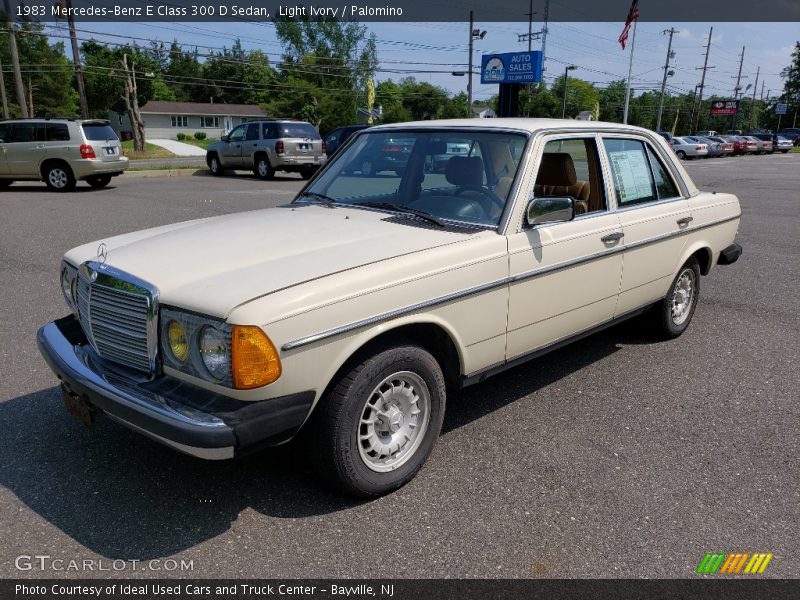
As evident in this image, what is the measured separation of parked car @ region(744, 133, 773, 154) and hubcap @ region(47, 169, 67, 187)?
48608mm

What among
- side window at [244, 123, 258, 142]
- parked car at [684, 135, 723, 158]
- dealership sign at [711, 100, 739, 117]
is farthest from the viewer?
dealership sign at [711, 100, 739, 117]

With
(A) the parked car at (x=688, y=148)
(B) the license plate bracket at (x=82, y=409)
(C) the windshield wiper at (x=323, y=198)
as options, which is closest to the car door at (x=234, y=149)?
(C) the windshield wiper at (x=323, y=198)

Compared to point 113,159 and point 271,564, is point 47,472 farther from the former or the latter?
point 113,159

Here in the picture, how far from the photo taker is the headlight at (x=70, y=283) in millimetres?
3389

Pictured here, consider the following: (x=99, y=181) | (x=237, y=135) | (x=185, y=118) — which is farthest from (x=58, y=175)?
(x=185, y=118)

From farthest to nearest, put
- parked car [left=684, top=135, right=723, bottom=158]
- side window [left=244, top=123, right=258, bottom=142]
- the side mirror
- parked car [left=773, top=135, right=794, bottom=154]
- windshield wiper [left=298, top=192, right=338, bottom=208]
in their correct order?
parked car [left=773, top=135, right=794, bottom=154] → parked car [left=684, top=135, right=723, bottom=158] → side window [left=244, top=123, right=258, bottom=142] → windshield wiper [left=298, top=192, right=338, bottom=208] → the side mirror

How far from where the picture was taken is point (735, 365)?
4.84 meters

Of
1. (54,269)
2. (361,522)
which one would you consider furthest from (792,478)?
(54,269)

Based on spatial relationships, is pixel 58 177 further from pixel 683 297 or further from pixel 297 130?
pixel 683 297

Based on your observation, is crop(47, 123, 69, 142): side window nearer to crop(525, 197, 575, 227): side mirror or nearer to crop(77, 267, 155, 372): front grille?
crop(77, 267, 155, 372): front grille

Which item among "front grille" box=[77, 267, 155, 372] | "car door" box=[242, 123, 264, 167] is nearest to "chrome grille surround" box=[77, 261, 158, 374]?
"front grille" box=[77, 267, 155, 372]

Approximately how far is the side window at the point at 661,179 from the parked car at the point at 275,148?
16.0 metres

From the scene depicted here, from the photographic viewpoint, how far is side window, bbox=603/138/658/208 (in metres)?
4.45

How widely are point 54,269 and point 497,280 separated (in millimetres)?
6099
